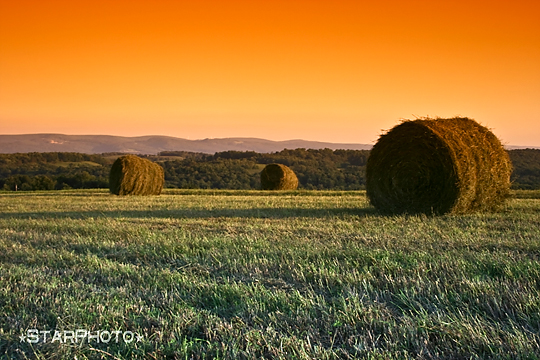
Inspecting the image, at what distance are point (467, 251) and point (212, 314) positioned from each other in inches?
146

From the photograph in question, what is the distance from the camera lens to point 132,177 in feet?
79.1

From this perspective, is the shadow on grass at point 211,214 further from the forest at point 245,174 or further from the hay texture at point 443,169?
the forest at point 245,174

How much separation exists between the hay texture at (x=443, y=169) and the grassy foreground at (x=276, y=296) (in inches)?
132

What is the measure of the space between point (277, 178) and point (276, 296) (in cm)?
2650

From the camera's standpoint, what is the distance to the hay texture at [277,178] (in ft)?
99.6

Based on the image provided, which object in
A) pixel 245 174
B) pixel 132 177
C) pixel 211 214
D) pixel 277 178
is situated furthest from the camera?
pixel 245 174

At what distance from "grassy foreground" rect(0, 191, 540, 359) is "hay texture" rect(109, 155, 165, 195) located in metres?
16.8

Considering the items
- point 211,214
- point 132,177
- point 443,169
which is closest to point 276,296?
point 443,169

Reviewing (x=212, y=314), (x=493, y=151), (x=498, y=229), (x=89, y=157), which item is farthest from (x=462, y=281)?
(x=89, y=157)

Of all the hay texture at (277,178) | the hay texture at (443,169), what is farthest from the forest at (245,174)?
the hay texture at (443,169)

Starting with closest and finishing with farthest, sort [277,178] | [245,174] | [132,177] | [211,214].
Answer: [211,214]
[132,177]
[277,178]
[245,174]

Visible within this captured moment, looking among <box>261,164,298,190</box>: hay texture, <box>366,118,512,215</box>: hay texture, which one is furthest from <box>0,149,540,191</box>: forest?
<box>366,118,512,215</box>: hay texture

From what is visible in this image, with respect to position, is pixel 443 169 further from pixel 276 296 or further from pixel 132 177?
pixel 132 177

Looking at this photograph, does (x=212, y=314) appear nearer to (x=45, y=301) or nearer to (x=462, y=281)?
(x=45, y=301)
